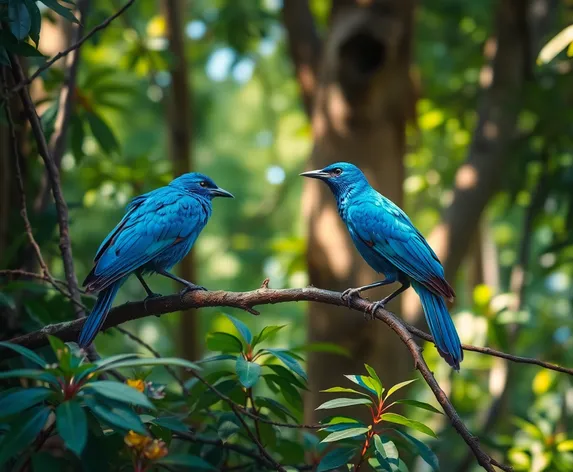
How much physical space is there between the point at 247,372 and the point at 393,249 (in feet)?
3.42

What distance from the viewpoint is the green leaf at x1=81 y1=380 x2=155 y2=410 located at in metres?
2.00

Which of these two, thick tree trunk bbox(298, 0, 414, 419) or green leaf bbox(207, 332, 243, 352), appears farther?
thick tree trunk bbox(298, 0, 414, 419)

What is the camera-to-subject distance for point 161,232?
363 cm

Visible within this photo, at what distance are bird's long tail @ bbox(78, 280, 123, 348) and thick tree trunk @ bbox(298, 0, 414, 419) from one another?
245 centimetres

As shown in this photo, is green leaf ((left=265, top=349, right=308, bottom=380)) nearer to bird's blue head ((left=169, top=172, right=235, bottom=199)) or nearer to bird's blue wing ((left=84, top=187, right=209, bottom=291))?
bird's blue wing ((left=84, top=187, right=209, bottom=291))

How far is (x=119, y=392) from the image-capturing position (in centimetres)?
206

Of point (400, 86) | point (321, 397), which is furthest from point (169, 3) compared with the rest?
point (321, 397)

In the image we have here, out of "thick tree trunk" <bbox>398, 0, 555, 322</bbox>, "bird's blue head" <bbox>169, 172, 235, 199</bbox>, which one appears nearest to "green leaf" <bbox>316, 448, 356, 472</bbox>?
"bird's blue head" <bbox>169, 172, 235, 199</bbox>

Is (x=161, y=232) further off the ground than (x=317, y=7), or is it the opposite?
(x=317, y=7)

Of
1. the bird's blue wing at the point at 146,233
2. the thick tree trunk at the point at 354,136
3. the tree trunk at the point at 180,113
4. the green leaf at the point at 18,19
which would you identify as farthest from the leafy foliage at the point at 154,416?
the tree trunk at the point at 180,113

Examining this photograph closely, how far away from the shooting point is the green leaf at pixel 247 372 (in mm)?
2730

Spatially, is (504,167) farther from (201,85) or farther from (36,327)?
(201,85)

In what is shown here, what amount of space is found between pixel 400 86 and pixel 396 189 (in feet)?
2.51

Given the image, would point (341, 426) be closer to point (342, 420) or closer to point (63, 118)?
point (342, 420)
